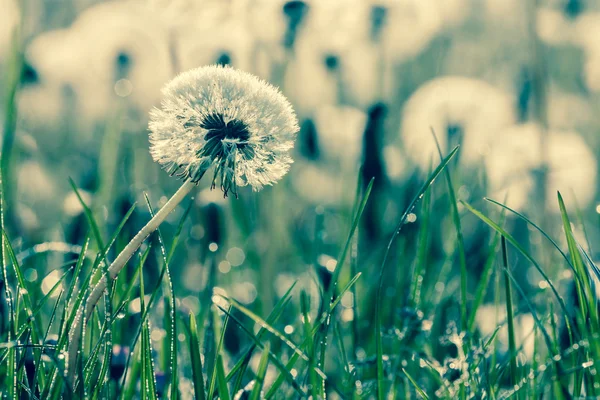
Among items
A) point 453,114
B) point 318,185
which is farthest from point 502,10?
point 318,185

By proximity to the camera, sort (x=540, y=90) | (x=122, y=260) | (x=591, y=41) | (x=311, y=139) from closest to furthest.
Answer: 1. (x=122, y=260)
2. (x=540, y=90)
3. (x=311, y=139)
4. (x=591, y=41)


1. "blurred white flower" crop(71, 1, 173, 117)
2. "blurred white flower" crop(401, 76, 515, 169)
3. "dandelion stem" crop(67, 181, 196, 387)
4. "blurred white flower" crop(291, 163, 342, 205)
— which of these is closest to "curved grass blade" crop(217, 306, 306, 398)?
"dandelion stem" crop(67, 181, 196, 387)

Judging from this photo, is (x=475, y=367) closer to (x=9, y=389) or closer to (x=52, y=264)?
(x=9, y=389)

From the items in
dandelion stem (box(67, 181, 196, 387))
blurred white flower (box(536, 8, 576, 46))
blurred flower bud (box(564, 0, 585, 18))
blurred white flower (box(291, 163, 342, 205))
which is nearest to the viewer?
dandelion stem (box(67, 181, 196, 387))

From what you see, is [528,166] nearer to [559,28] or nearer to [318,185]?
[559,28]

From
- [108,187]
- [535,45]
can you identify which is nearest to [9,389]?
[108,187]

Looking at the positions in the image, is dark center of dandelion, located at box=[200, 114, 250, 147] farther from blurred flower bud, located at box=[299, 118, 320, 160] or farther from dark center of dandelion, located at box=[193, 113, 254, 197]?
blurred flower bud, located at box=[299, 118, 320, 160]

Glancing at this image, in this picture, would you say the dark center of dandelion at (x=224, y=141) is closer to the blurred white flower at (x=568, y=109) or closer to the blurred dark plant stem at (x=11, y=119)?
the blurred dark plant stem at (x=11, y=119)

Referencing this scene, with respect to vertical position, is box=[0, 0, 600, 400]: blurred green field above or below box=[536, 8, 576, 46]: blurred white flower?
below
